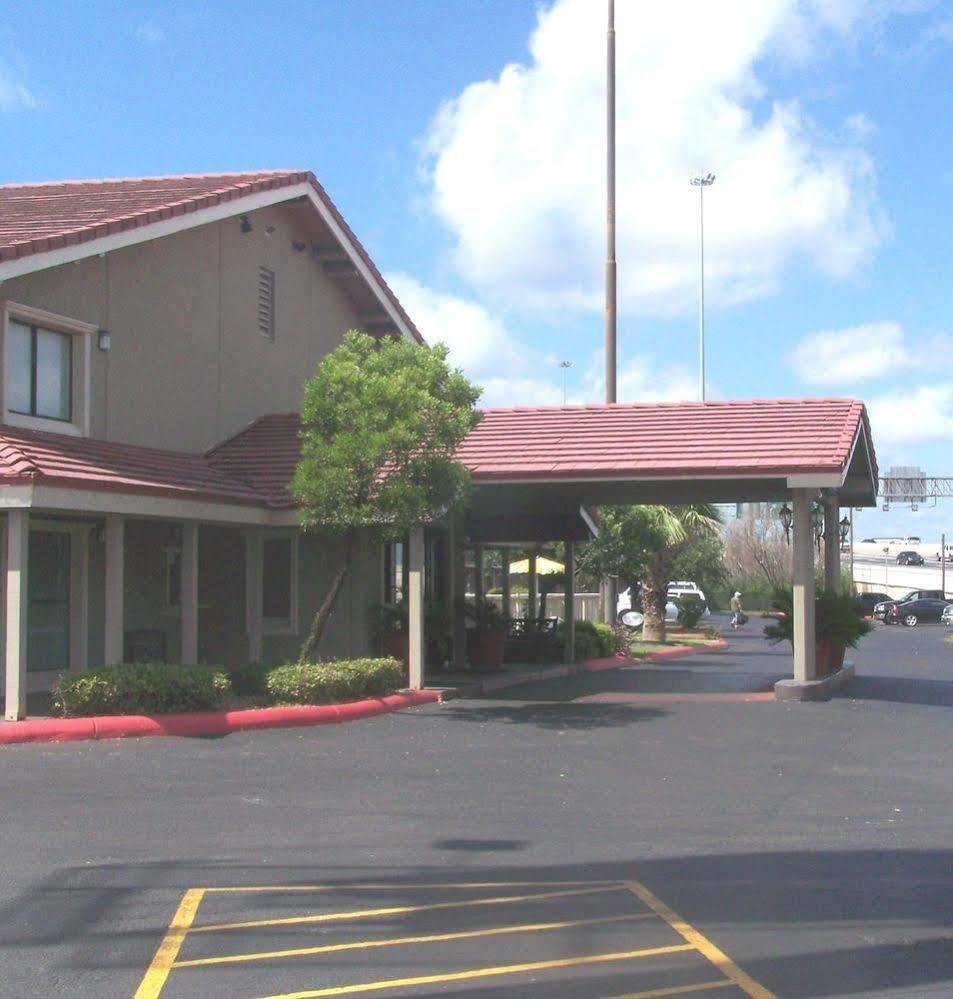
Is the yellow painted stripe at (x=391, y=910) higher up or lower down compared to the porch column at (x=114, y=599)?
lower down

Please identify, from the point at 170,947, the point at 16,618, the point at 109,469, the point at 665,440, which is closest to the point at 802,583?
the point at 665,440

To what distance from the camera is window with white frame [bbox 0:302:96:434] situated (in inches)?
666

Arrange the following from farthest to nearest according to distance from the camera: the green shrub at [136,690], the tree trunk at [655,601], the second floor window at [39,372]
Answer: the tree trunk at [655,601] < the second floor window at [39,372] < the green shrub at [136,690]

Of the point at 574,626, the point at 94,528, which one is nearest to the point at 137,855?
the point at 94,528

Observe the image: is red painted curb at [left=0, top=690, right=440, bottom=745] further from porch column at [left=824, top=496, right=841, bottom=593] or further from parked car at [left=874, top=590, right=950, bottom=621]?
parked car at [left=874, top=590, right=950, bottom=621]

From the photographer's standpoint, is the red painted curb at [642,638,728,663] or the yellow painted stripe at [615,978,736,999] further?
the red painted curb at [642,638,728,663]

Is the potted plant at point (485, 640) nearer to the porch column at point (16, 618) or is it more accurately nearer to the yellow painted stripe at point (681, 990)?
the porch column at point (16, 618)

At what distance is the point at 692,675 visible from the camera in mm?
25984

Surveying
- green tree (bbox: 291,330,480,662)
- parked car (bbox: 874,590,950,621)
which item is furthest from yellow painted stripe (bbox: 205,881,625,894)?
parked car (bbox: 874,590,950,621)

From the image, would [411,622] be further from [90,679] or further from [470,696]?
[90,679]

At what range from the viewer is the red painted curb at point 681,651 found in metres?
33.0

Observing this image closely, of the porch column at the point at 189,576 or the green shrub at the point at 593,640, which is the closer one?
the porch column at the point at 189,576

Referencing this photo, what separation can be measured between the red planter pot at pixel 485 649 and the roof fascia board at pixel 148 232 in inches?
317

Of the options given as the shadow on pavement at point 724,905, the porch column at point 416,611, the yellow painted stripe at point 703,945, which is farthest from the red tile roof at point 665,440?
the yellow painted stripe at point 703,945
